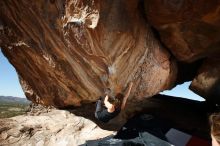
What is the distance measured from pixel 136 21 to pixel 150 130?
2305mm

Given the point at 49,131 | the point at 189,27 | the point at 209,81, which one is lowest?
the point at 49,131

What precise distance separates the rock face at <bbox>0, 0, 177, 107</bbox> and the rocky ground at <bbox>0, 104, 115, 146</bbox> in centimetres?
328

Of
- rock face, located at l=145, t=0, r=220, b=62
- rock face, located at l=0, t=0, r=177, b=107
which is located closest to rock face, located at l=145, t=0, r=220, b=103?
rock face, located at l=145, t=0, r=220, b=62

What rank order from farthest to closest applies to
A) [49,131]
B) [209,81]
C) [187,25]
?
1. [49,131]
2. [209,81]
3. [187,25]

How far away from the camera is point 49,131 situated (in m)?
8.55

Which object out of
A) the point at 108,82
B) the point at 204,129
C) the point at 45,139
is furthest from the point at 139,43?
the point at 45,139

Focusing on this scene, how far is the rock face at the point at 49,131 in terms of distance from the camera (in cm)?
795

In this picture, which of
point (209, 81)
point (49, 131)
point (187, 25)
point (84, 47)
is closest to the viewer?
point (84, 47)

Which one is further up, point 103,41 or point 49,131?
point 103,41

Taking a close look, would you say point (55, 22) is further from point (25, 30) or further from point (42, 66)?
point (42, 66)

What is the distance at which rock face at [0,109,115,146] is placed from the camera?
26.1 ft

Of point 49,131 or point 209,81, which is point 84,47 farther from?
point 49,131

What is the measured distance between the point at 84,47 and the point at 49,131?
5315mm

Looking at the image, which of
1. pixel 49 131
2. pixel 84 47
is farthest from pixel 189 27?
pixel 49 131
